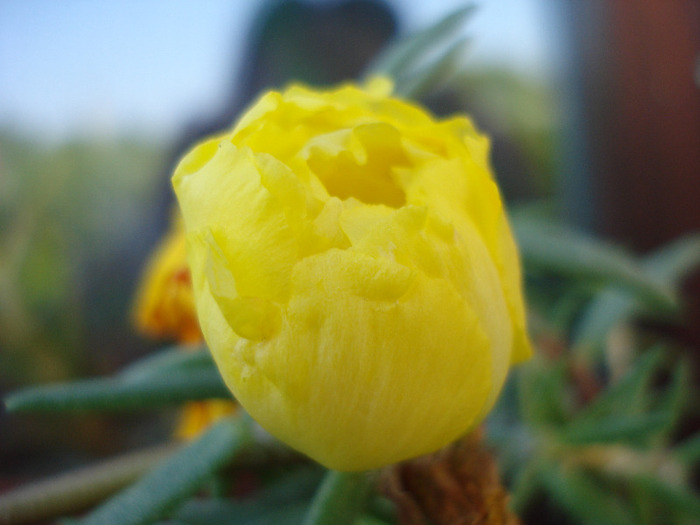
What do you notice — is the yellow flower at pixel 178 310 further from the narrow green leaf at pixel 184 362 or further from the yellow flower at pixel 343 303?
the yellow flower at pixel 343 303

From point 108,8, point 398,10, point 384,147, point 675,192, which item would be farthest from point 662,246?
point 108,8

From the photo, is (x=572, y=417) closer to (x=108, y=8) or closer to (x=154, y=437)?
(x=154, y=437)

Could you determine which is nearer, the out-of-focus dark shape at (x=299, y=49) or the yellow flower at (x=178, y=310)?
the yellow flower at (x=178, y=310)

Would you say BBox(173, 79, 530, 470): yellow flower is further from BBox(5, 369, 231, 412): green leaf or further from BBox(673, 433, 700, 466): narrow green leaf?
BBox(673, 433, 700, 466): narrow green leaf

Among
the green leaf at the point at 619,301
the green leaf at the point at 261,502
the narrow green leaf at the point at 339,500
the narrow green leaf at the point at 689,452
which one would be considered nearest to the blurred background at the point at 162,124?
the green leaf at the point at 619,301

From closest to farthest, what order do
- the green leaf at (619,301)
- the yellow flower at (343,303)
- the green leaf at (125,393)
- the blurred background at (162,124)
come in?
1. the yellow flower at (343,303)
2. the green leaf at (125,393)
3. the green leaf at (619,301)
4. the blurred background at (162,124)

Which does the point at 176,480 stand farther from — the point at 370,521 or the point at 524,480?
the point at 524,480
